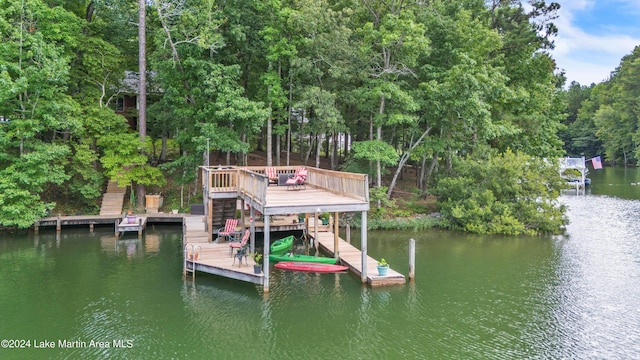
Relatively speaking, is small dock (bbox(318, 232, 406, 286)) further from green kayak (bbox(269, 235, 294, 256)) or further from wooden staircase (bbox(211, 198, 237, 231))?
wooden staircase (bbox(211, 198, 237, 231))

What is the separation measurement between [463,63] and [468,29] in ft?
8.00

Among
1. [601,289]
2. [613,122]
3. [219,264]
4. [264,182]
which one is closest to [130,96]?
[219,264]

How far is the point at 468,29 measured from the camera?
20844 mm

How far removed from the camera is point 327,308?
10164 mm

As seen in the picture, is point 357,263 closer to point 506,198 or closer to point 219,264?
point 219,264

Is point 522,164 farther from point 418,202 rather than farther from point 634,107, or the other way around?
point 634,107

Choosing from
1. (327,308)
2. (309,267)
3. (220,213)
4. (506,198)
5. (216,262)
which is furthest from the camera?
(506,198)

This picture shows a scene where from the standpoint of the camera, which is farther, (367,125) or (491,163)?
(367,125)

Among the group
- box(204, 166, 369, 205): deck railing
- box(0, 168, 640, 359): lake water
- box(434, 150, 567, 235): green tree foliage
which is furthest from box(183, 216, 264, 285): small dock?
box(434, 150, 567, 235): green tree foliage

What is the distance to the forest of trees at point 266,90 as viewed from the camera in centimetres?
1758

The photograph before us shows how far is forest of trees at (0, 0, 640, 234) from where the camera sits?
17.6 m

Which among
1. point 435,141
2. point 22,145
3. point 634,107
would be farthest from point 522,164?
point 634,107

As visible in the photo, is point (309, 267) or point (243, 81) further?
point (243, 81)

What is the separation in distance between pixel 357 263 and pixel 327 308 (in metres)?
3.04
